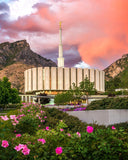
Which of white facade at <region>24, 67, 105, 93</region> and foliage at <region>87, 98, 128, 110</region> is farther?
white facade at <region>24, 67, 105, 93</region>

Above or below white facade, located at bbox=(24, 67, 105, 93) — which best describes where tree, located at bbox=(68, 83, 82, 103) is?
below

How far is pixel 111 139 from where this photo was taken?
4.58m

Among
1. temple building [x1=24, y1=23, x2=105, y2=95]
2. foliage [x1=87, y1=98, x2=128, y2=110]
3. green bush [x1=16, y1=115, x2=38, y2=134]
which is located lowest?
green bush [x1=16, y1=115, x2=38, y2=134]

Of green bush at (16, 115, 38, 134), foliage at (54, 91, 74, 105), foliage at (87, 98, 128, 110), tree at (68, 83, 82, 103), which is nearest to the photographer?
green bush at (16, 115, 38, 134)

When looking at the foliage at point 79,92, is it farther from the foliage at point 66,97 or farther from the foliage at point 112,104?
the foliage at point 112,104

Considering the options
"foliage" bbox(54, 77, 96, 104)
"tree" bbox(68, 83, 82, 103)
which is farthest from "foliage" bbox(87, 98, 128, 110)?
"foliage" bbox(54, 77, 96, 104)

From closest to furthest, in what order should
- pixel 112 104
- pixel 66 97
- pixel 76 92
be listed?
pixel 112 104 < pixel 76 92 < pixel 66 97

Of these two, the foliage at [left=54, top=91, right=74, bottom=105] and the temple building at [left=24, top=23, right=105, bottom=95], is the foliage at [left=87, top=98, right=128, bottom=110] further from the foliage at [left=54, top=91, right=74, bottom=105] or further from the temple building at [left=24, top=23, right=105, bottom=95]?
the temple building at [left=24, top=23, right=105, bottom=95]

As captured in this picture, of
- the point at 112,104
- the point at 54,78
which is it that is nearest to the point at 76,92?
the point at 112,104

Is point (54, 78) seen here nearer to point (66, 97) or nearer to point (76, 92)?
point (66, 97)

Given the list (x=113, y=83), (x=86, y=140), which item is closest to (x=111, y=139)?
(x=86, y=140)

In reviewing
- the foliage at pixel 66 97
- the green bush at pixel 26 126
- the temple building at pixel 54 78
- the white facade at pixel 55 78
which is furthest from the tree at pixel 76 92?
the white facade at pixel 55 78

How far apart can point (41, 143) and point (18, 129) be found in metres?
5.64

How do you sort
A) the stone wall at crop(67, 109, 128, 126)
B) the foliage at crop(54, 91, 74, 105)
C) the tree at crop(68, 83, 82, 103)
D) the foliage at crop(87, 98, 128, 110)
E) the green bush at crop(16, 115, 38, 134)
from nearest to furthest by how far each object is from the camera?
1. the green bush at crop(16, 115, 38, 134)
2. the stone wall at crop(67, 109, 128, 126)
3. the foliage at crop(87, 98, 128, 110)
4. the tree at crop(68, 83, 82, 103)
5. the foliage at crop(54, 91, 74, 105)
